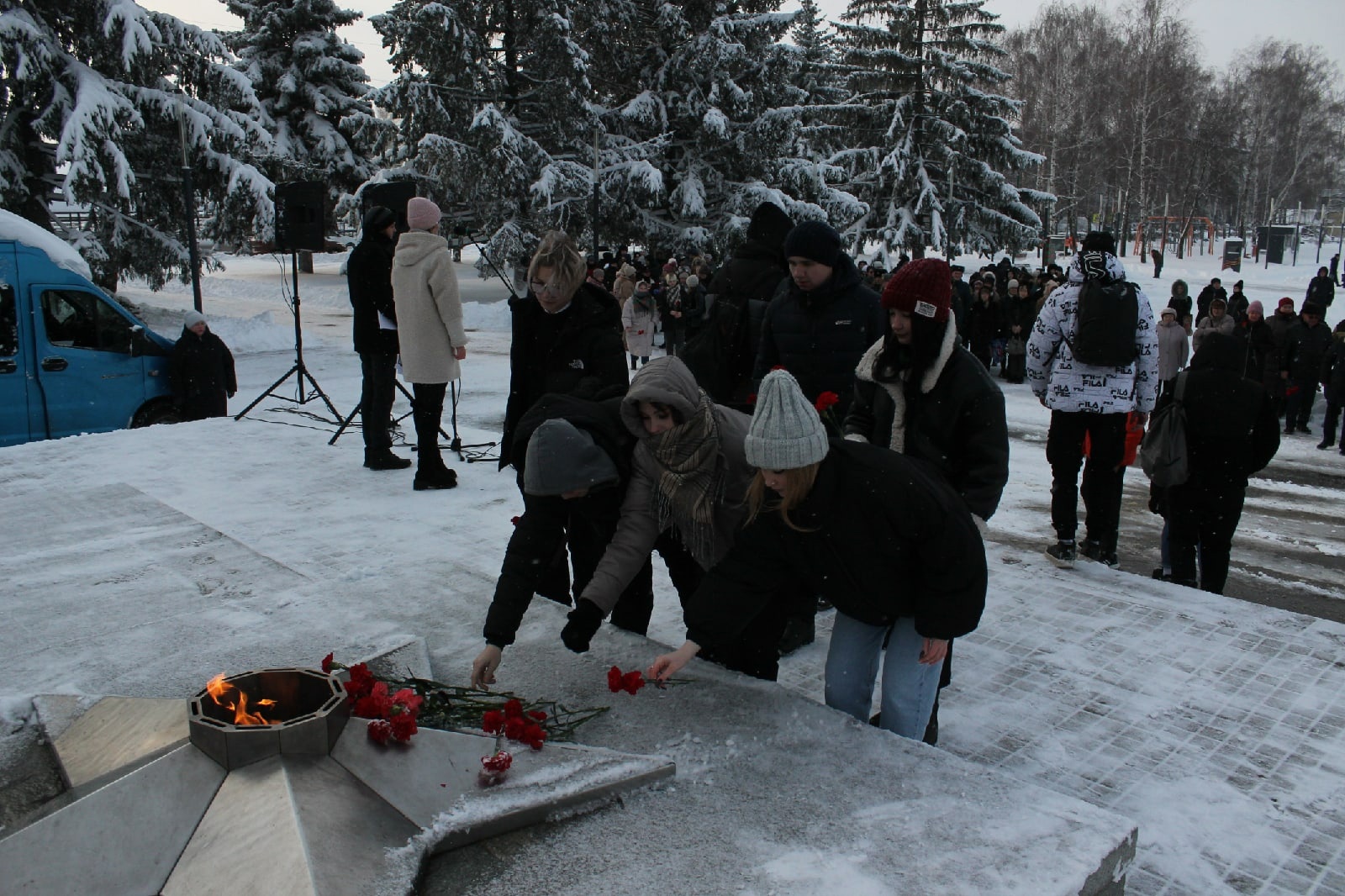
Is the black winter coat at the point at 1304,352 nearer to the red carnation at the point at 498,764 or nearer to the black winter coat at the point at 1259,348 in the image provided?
the black winter coat at the point at 1259,348

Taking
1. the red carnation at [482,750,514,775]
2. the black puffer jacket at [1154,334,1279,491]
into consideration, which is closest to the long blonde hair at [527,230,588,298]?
the red carnation at [482,750,514,775]

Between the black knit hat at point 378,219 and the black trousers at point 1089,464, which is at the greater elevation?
the black knit hat at point 378,219

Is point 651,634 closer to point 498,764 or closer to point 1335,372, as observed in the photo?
point 498,764

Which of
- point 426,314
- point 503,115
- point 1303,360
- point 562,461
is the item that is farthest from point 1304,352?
point 503,115

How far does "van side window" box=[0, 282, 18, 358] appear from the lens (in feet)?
28.1

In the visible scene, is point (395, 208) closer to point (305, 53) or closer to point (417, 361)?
point (417, 361)

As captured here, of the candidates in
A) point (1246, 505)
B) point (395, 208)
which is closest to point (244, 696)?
point (395, 208)

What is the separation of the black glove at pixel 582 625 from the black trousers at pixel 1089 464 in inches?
127

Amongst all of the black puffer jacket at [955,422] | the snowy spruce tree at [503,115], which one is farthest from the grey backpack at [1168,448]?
the snowy spruce tree at [503,115]

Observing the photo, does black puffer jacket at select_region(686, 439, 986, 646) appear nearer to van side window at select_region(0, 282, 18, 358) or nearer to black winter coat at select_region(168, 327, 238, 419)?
black winter coat at select_region(168, 327, 238, 419)

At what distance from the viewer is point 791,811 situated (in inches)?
105

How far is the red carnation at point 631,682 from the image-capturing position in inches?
123

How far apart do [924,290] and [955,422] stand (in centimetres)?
48

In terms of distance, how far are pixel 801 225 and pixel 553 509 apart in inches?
67.6
